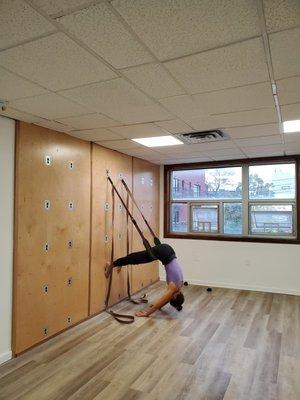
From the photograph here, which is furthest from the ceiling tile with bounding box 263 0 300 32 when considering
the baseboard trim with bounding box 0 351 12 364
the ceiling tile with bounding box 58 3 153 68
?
the baseboard trim with bounding box 0 351 12 364

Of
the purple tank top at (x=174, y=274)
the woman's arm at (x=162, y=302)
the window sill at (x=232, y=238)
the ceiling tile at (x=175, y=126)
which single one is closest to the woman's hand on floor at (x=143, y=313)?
the woman's arm at (x=162, y=302)

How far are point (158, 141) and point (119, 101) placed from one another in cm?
177

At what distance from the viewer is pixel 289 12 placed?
146cm

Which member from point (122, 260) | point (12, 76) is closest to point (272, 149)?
point (122, 260)

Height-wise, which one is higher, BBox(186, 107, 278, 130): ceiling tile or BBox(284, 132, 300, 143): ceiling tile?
BBox(284, 132, 300, 143): ceiling tile

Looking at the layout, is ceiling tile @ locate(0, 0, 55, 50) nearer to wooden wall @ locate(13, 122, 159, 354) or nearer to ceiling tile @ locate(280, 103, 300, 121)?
wooden wall @ locate(13, 122, 159, 354)

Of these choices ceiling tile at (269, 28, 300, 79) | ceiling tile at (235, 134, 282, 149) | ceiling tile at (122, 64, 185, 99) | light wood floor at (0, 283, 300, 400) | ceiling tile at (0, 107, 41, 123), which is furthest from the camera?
ceiling tile at (235, 134, 282, 149)

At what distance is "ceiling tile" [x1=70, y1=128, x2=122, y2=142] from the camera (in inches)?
150

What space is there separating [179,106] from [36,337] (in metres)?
3.02

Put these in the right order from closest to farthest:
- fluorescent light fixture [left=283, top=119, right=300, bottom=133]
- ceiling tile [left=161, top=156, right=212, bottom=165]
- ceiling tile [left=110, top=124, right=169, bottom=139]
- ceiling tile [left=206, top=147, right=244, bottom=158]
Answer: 1. fluorescent light fixture [left=283, top=119, right=300, bottom=133]
2. ceiling tile [left=110, top=124, right=169, bottom=139]
3. ceiling tile [left=206, top=147, right=244, bottom=158]
4. ceiling tile [left=161, top=156, right=212, bottom=165]

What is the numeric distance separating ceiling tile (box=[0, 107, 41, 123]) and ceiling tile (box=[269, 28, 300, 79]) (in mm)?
2368

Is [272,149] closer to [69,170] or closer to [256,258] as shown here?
[256,258]

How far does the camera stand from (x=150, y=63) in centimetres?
199

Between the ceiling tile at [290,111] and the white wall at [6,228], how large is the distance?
2.83 metres
